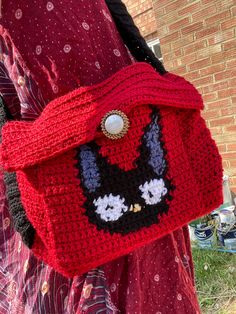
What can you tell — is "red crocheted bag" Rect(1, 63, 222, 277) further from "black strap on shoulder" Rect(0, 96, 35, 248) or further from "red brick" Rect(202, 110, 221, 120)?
"red brick" Rect(202, 110, 221, 120)

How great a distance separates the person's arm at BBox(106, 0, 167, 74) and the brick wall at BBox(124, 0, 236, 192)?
92.5 inches

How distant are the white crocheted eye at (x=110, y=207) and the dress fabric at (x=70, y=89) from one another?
0.38 feet

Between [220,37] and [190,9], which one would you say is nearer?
[220,37]

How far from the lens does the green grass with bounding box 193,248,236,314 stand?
88.1 inches

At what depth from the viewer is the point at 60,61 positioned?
2.04ft

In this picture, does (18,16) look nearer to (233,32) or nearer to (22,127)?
(22,127)

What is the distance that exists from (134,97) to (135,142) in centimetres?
7

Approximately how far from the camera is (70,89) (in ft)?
2.09

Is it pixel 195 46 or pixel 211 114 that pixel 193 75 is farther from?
pixel 211 114

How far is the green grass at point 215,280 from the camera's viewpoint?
88.1 inches

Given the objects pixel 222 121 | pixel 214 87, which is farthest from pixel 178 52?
pixel 222 121

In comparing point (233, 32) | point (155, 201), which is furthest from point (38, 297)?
point (233, 32)

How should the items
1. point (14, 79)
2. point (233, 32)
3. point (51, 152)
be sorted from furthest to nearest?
point (233, 32) → point (14, 79) → point (51, 152)

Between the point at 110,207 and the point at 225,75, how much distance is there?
2.60m
